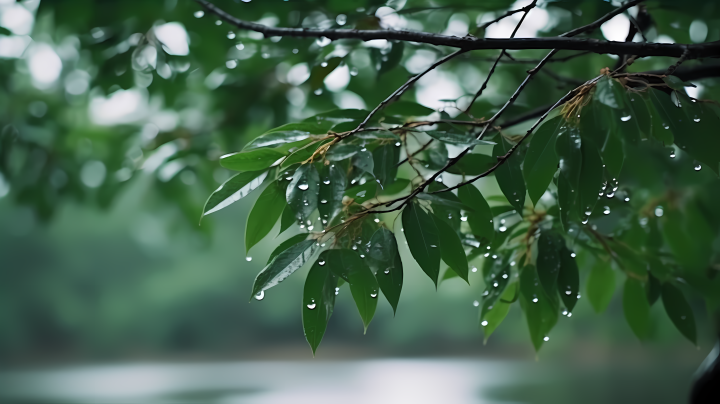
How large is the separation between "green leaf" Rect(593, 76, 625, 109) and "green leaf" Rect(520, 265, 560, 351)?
0.15 metres

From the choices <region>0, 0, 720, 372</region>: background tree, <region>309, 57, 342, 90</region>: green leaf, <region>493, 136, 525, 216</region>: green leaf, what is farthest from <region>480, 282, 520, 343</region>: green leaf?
<region>309, 57, 342, 90</region>: green leaf

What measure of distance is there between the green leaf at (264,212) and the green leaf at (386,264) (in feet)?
0.19

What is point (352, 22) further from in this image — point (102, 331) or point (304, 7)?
point (102, 331)

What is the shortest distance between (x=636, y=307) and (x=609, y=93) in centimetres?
26

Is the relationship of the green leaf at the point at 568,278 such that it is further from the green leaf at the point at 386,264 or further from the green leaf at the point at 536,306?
the green leaf at the point at 386,264

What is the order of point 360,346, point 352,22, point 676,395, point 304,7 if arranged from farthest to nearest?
point 360,346 → point 676,395 → point 304,7 → point 352,22

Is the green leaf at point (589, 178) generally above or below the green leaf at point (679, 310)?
above

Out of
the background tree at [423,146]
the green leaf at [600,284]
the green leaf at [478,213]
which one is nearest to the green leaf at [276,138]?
the background tree at [423,146]

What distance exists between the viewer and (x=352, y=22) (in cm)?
49

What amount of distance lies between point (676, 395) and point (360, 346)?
1.88ft

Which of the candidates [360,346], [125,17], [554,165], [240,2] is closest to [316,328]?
[554,165]

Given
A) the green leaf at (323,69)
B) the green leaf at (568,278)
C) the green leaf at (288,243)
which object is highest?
the green leaf at (323,69)

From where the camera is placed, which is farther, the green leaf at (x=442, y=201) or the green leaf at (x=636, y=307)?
the green leaf at (x=636, y=307)

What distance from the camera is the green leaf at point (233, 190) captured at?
0.27 metres
